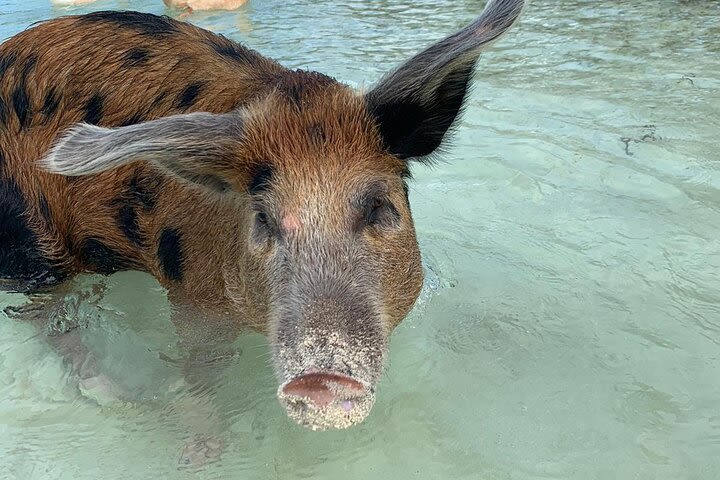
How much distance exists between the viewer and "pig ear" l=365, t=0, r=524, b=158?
7.95 feet

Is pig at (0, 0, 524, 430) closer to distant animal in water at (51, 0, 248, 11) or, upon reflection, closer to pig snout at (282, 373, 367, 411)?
pig snout at (282, 373, 367, 411)

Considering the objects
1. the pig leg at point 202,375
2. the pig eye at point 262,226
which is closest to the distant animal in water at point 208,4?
the pig leg at point 202,375

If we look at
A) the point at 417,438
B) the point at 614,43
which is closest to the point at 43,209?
the point at 417,438

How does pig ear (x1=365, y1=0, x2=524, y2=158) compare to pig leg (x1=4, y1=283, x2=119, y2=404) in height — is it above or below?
above

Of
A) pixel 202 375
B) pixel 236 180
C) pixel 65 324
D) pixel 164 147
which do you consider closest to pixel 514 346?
pixel 202 375

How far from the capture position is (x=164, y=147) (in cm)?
236

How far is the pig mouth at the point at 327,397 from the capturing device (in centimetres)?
208

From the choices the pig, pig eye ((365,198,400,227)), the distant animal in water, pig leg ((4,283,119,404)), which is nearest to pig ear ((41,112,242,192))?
the pig

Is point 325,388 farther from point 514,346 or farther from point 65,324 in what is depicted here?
point 65,324

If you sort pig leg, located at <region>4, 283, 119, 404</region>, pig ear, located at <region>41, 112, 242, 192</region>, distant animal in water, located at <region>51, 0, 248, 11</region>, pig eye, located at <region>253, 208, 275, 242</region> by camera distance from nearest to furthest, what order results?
pig ear, located at <region>41, 112, 242, 192</region> < pig eye, located at <region>253, 208, 275, 242</region> < pig leg, located at <region>4, 283, 119, 404</region> < distant animal in water, located at <region>51, 0, 248, 11</region>

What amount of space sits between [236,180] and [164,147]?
19.4 inches

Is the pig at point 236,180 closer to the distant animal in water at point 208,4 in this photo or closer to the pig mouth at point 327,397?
the pig mouth at point 327,397

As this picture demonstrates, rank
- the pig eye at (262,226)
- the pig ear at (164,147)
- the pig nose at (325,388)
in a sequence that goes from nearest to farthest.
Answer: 1. the pig nose at (325,388)
2. the pig ear at (164,147)
3. the pig eye at (262,226)

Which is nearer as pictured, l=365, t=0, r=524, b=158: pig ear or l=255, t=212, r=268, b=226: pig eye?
l=365, t=0, r=524, b=158: pig ear
